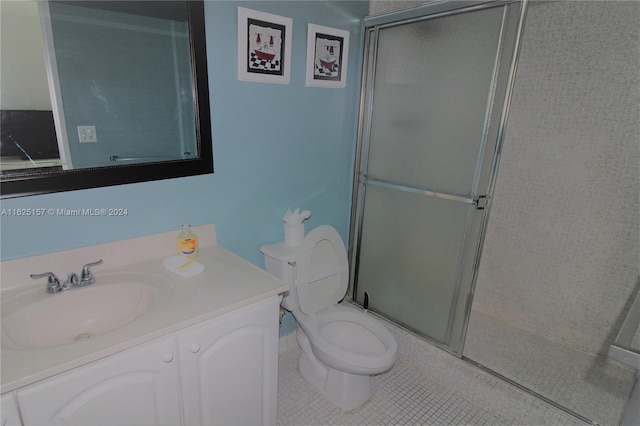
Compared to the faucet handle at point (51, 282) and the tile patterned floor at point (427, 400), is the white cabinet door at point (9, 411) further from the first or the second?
the tile patterned floor at point (427, 400)

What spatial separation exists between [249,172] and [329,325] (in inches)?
34.6

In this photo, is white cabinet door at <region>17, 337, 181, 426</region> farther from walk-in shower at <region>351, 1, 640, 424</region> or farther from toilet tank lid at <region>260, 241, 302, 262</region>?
walk-in shower at <region>351, 1, 640, 424</region>

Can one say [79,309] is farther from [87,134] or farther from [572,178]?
[572,178]

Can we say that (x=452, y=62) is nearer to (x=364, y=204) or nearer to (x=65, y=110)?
(x=364, y=204)

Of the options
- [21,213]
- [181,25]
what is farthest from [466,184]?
[21,213]

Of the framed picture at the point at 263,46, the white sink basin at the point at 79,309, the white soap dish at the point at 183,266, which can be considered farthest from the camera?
the framed picture at the point at 263,46

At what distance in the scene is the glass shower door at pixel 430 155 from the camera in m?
1.61

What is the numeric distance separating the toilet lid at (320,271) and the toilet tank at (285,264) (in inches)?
1.5

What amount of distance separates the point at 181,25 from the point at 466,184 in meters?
1.40

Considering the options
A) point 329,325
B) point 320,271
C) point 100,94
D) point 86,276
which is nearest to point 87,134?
point 100,94

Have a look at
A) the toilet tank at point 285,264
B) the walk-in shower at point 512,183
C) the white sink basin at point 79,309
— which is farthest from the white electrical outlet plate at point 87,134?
the walk-in shower at point 512,183

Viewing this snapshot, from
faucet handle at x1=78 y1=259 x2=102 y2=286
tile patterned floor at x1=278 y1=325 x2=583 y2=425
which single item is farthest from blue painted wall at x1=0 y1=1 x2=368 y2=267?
tile patterned floor at x1=278 y1=325 x2=583 y2=425

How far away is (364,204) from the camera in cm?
223

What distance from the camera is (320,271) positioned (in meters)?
1.85
